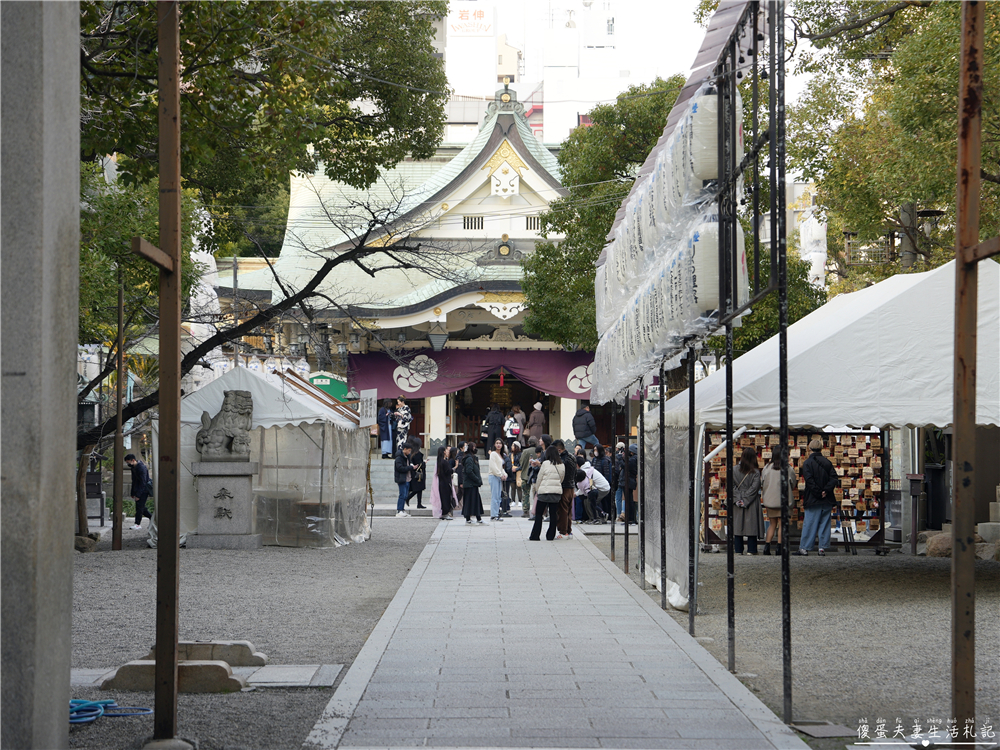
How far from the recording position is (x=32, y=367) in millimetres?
3689

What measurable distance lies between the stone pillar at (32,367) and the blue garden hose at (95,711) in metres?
1.57

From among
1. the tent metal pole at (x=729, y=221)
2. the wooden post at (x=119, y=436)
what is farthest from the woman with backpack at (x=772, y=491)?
the wooden post at (x=119, y=436)

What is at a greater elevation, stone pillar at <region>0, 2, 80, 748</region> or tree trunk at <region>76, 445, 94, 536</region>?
stone pillar at <region>0, 2, 80, 748</region>

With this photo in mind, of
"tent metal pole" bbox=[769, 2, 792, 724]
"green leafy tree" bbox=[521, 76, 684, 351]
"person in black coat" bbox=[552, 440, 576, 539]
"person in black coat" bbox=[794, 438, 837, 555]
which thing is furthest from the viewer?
"green leafy tree" bbox=[521, 76, 684, 351]

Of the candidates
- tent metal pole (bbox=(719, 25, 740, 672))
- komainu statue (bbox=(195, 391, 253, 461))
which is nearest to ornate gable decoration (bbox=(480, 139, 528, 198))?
komainu statue (bbox=(195, 391, 253, 461))

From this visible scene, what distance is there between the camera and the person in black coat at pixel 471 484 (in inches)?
786

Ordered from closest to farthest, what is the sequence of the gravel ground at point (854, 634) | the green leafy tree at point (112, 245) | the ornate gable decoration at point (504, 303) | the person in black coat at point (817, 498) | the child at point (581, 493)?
the gravel ground at point (854, 634), the green leafy tree at point (112, 245), the person in black coat at point (817, 498), the child at point (581, 493), the ornate gable decoration at point (504, 303)

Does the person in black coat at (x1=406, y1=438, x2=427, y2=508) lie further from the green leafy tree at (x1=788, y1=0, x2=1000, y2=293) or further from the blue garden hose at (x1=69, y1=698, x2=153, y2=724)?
the blue garden hose at (x1=69, y1=698, x2=153, y2=724)

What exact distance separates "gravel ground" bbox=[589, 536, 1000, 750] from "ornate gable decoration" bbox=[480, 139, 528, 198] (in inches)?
698

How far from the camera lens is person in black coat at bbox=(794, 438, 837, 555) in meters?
13.8

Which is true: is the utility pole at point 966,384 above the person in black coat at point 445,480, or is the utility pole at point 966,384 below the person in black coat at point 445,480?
above

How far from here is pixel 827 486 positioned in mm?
13945

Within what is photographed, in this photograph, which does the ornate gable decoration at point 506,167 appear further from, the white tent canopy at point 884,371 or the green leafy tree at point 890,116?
the white tent canopy at point 884,371

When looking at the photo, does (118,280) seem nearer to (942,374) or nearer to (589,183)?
(589,183)
